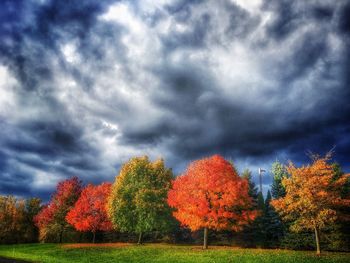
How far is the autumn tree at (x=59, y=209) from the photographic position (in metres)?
59.4

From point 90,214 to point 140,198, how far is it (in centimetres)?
1277

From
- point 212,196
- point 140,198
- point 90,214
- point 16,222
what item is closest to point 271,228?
point 212,196

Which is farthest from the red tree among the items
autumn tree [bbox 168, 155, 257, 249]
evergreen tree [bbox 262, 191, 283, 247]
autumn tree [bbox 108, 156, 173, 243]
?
evergreen tree [bbox 262, 191, 283, 247]

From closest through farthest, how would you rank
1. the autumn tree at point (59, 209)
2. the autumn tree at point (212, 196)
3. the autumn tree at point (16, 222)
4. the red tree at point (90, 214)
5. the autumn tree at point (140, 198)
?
the autumn tree at point (212, 196) → the autumn tree at point (140, 198) → the red tree at point (90, 214) → the autumn tree at point (59, 209) → the autumn tree at point (16, 222)

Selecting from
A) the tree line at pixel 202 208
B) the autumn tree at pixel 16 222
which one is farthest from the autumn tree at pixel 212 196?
the autumn tree at pixel 16 222

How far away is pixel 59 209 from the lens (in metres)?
61.0

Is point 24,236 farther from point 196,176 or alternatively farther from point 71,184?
point 196,176

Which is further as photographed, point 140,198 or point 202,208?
point 140,198

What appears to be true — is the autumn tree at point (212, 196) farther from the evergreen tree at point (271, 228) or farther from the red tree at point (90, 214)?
the red tree at point (90, 214)

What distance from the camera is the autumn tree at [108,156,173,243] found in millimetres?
49375

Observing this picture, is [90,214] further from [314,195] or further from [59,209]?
[314,195]

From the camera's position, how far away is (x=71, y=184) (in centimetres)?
6400

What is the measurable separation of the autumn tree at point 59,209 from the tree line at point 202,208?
7.9 inches

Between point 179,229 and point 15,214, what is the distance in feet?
143
